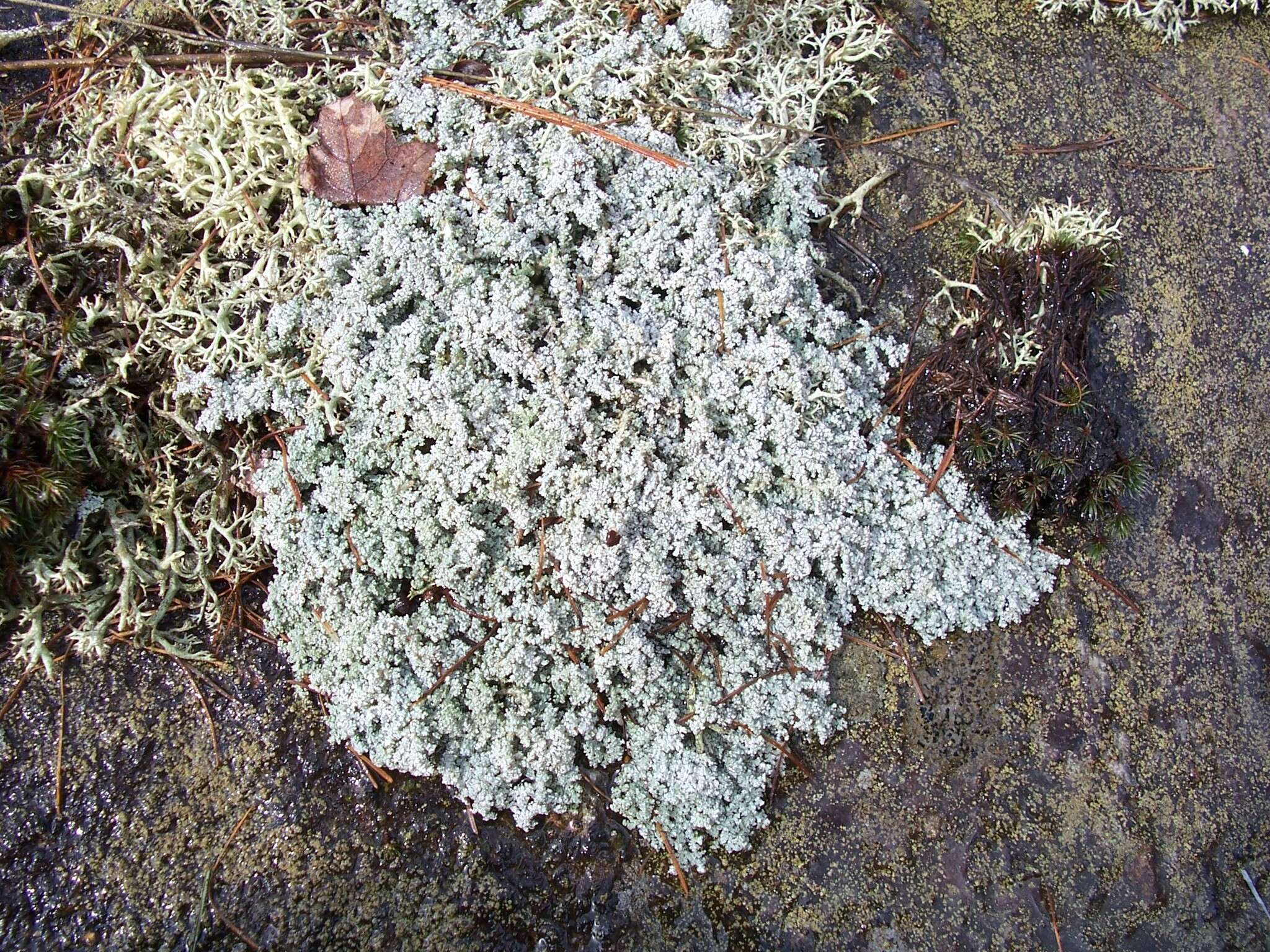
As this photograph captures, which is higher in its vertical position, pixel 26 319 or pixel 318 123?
pixel 318 123

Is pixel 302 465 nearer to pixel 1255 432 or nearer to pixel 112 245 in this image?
pixel 112 245

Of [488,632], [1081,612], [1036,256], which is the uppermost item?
[1036,256]

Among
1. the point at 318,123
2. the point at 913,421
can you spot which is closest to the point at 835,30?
the point at 913,421

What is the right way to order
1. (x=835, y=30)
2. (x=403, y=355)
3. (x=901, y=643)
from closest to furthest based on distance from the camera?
(x=403, y=355), (x=901, y=643), (x=835, y=30)

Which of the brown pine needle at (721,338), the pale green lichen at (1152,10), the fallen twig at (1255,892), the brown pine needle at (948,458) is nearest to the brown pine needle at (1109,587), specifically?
the brown pine needle at (948,458)

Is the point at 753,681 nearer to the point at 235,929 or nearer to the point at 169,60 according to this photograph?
the point at 235,929

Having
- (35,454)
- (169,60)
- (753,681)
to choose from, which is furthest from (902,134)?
(35,454)

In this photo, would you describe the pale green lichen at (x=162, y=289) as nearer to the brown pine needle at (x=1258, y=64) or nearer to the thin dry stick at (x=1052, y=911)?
the thin dry stick at (x=1052, y=911)
